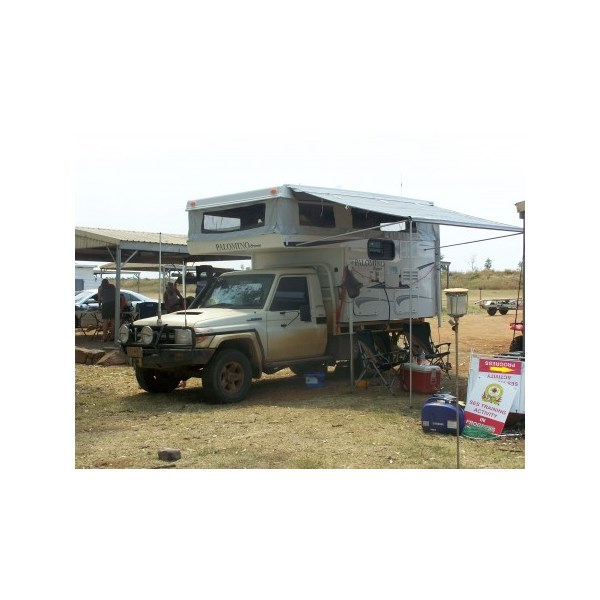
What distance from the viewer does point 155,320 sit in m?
9.45

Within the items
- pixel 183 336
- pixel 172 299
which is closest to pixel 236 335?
pixel 183 336

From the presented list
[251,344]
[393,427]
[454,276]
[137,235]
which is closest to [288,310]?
[251,344]

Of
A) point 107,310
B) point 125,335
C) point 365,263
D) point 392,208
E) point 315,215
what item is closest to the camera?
point 125,335

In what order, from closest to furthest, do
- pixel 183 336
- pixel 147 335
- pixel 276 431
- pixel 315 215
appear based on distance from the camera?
pixel 276 431
pixel 183 336
pixel 147 335
pixel 315 215

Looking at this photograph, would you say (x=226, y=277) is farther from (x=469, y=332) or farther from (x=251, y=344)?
(x=469, y=332)

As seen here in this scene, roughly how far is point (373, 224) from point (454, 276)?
1537 inches

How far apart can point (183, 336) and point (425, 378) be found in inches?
132

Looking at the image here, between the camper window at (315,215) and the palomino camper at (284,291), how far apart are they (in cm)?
1

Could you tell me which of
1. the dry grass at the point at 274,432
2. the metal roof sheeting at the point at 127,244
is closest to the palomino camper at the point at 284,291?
the dry grass at the point at 274,432

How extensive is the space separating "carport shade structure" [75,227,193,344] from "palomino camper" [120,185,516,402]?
10.3 ft

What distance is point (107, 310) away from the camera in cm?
1593

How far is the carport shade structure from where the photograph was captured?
14.8 m

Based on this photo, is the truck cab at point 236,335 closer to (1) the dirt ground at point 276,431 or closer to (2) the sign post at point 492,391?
(1) the dirt ground at point 276,431

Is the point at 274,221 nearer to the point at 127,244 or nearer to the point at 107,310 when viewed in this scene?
the point at 127,244
